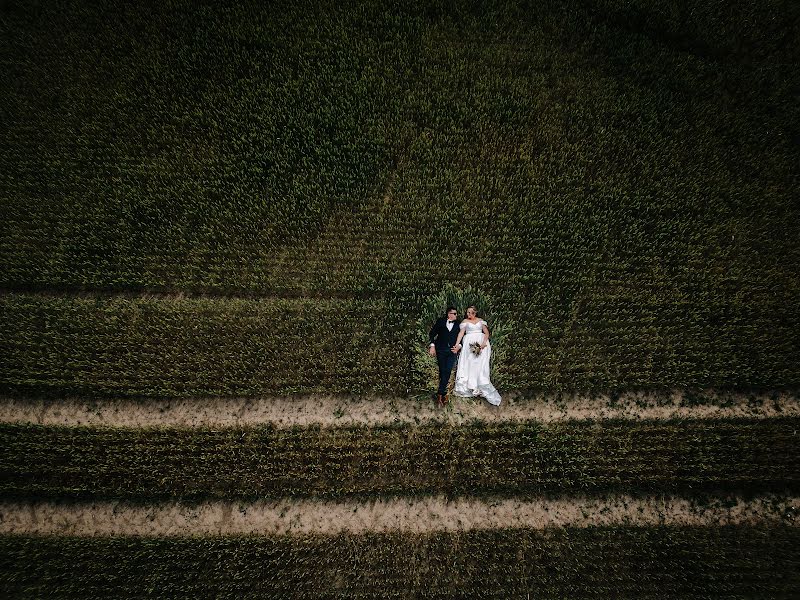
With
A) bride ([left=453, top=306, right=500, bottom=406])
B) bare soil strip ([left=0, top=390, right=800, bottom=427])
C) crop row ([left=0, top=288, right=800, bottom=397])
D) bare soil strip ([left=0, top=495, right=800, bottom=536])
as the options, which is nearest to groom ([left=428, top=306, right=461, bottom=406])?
bride ([left=453, top=306, right=500, bottom=406])

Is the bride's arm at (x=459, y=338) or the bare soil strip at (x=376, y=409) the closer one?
the bride's arm at (x=459, y=338)

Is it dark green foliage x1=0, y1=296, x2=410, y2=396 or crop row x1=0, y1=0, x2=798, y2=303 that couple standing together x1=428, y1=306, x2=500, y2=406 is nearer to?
dark green foliage x1=0, y1=296, x2=410, y2=396

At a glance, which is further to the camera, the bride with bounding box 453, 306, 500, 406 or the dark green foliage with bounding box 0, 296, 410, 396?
the dark green foliage with bounding box 0, 296, 410, 396

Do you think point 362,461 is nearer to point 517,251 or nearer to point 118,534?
point 118,534

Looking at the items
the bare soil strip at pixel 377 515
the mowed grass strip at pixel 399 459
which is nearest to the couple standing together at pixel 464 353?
the mowed grass strip at pixel 399 459

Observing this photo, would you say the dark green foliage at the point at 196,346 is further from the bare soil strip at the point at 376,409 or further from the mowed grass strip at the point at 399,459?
the mowed grass strip at the point at 399,459

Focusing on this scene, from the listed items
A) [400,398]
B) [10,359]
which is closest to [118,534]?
[10,359]

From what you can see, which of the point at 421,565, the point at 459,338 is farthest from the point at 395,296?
the point at 421,565
